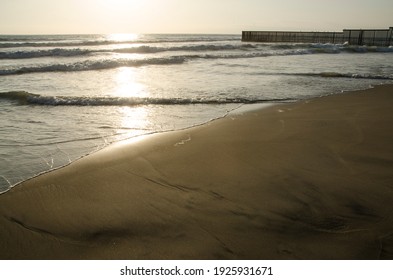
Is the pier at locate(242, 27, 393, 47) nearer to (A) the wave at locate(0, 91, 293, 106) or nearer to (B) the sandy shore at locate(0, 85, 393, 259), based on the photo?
(A) the wave at locate(0, 91, 293, 106)

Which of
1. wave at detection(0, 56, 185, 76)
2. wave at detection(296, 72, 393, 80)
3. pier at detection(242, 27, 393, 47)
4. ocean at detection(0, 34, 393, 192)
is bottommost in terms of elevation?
ocean at detection(0, 34, 393, 192)

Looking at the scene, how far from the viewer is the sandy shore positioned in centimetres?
250

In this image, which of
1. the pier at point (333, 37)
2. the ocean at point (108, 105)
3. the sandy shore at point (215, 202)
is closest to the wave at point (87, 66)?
the ocean at point (108, 105)

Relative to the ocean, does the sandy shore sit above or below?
below

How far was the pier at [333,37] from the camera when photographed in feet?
143

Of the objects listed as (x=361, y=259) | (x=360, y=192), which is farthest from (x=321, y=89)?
(x=361, y=259)

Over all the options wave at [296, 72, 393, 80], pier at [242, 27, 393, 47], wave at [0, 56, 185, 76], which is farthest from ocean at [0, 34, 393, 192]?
pier at [242, 27, 393, 47]

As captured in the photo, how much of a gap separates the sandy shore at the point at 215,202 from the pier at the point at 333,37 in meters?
46.4

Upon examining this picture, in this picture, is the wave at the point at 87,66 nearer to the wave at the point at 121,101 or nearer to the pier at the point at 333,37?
the wave at the point at 121,101

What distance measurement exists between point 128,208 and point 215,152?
1.75 m

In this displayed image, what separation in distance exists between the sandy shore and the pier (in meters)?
46.4

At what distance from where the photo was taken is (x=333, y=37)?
49.4m

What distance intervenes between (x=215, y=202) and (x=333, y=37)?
5334 centimetres

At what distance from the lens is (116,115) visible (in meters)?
6.80
